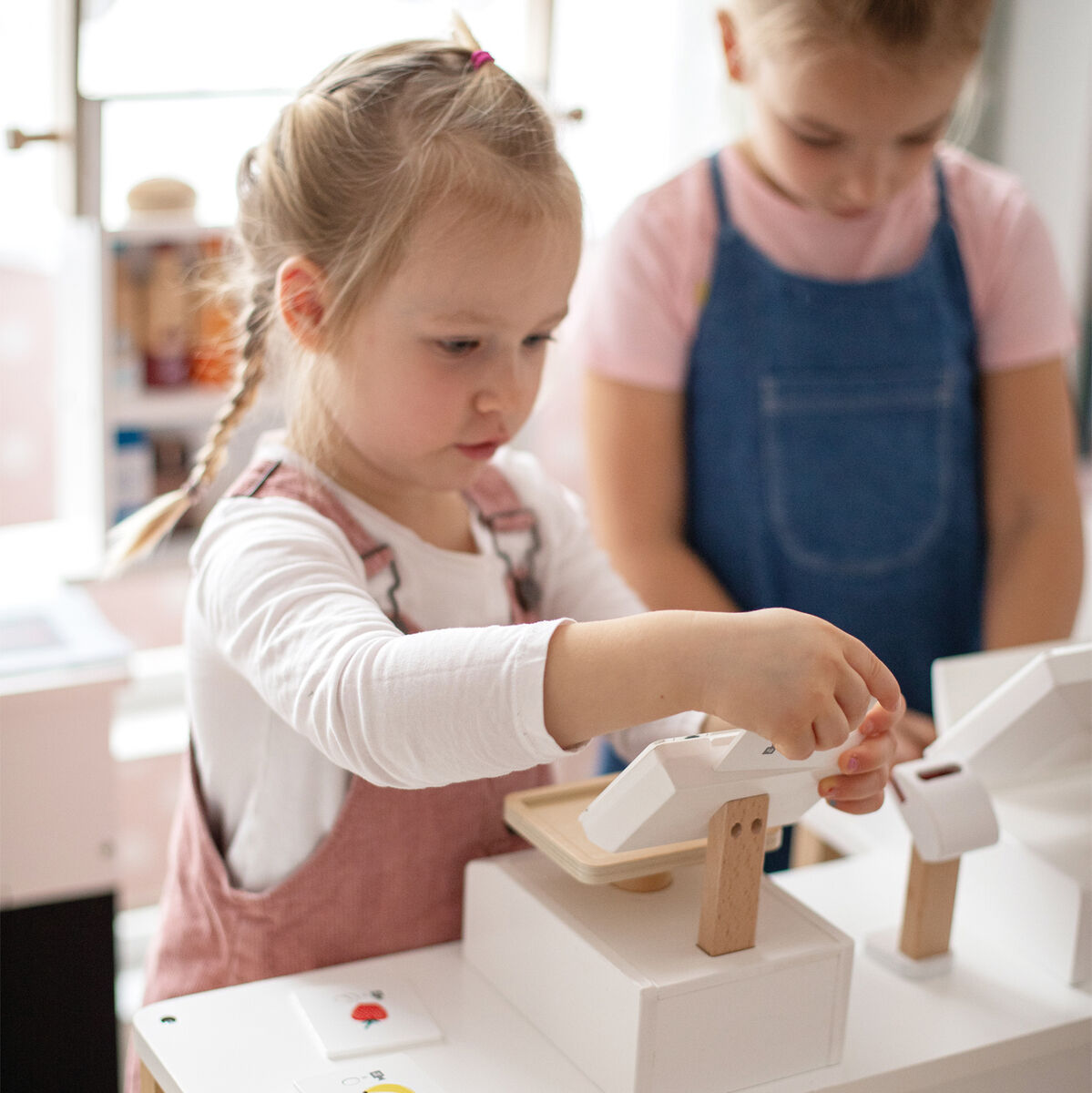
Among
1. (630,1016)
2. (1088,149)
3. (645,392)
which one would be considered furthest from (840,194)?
(1088,149)

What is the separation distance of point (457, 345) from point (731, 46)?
61cm

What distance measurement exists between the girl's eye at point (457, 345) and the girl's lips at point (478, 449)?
0.07 m

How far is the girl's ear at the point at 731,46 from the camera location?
1.38 metres

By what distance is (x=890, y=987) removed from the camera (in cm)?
99

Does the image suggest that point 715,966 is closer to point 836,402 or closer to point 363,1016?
point 363,1016

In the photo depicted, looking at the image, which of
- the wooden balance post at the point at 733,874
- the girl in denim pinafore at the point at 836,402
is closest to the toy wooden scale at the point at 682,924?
the wooden balance post at the point at 733,874

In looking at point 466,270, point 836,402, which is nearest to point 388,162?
point 466,270

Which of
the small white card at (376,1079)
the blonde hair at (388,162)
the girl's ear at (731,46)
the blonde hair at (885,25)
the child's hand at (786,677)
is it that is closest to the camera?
the child's hand at (786,677)

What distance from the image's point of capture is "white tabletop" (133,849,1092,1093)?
87 cm

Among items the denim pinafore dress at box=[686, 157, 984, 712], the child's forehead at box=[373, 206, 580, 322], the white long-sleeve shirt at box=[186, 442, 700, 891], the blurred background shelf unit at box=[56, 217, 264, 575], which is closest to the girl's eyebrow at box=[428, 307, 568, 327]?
the child's forehead at box=[373, 206, 580, 322]

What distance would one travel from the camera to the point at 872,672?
77 centimetres

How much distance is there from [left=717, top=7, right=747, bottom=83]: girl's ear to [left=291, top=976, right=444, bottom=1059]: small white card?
2.99 feet

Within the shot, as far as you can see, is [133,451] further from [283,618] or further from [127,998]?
[283,618]

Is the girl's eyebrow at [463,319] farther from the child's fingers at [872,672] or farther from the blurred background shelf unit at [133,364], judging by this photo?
the blurred background shelf unit at [133,364]
